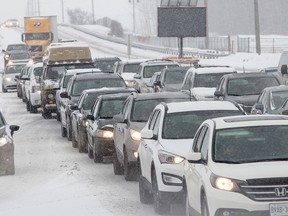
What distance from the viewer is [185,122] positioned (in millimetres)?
16219

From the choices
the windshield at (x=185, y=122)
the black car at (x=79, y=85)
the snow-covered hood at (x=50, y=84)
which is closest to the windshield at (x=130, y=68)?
the snow-covered hood at (x=50, y=84)

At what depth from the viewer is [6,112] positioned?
1778 inches

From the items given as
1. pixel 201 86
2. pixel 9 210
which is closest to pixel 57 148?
pixel 201 86

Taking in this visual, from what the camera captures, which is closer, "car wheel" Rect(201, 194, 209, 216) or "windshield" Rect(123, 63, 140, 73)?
"car wheel" Rect(201, 194, 209, 216)

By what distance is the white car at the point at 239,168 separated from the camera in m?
11.1

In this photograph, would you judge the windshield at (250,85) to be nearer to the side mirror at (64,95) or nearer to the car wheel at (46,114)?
the side mirror at (64,95)

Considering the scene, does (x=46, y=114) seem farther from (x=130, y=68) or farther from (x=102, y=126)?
(x=102, y=126)

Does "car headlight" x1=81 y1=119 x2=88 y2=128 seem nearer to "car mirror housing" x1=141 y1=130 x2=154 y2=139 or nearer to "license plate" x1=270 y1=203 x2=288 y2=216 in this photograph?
"car mirror housing" x1=141 y1=130 x2=154 y2=139

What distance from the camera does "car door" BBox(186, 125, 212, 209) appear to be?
11.9m

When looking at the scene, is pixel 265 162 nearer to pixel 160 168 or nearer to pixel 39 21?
pixel 160 168

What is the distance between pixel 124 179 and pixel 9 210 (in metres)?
4.38

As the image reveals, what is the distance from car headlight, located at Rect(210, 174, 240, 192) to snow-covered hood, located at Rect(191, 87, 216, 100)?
59.9 ft

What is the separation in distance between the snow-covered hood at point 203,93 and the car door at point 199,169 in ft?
55.2

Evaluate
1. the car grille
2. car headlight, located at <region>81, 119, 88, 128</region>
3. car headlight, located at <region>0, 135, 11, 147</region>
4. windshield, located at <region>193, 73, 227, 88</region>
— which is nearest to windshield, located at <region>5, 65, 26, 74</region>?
windshield, located at <region>193, 73, 227, 88</region>
